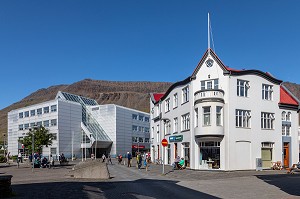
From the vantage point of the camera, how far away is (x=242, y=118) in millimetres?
34844

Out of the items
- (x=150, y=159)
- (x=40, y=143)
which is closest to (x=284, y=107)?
(x=150, y=159)

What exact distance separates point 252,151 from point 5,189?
1063 inches

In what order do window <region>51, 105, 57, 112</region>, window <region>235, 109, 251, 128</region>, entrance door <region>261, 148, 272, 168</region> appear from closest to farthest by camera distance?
window <region>235, 109, 251, 128</region> < entrance door <region>261, 148, 272, 168</region> < window <region>51, 105, 57, 112</region>

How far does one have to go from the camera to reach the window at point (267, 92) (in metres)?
37.0

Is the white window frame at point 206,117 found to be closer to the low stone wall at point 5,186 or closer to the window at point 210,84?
the window at point 210,84

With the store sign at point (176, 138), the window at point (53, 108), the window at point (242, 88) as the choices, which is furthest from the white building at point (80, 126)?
the window at point (242, 88)

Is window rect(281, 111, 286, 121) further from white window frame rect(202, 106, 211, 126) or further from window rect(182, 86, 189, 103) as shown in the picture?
window rect(182, 86, 189, 103)

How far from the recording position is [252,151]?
1373 inches

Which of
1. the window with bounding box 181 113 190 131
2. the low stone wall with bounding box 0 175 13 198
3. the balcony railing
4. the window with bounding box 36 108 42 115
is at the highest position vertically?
the balcony railing

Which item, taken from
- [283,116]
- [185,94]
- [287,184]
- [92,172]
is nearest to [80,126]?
[185,94]

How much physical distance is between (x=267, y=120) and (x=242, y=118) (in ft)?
→ 12.7

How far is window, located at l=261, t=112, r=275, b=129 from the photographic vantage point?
1436 inches

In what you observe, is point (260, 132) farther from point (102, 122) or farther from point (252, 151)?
point (102, 122)

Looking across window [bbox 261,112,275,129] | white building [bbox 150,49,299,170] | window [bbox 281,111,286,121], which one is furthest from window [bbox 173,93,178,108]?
window [bbox 281,111,286,121]
